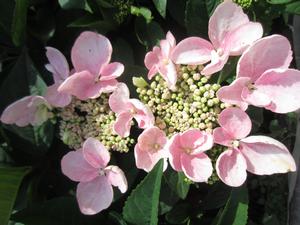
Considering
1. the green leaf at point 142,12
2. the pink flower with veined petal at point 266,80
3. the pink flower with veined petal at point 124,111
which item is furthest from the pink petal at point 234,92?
the green leaf at point 142,12

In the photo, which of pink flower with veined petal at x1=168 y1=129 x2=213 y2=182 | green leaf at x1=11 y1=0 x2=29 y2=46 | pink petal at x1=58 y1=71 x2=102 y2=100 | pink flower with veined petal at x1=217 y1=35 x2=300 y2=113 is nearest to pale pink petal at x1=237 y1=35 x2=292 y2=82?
pink flower with veined petal at x1=217 y1=35 x2=300 y2=113

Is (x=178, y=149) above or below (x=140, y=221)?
above

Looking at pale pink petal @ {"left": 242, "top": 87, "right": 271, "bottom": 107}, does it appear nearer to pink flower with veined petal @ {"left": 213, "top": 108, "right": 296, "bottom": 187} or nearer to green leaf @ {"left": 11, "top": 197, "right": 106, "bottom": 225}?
pink flower with veined petal @ {"left": 213, "top": 108, "right": 296, "bottom": 187}

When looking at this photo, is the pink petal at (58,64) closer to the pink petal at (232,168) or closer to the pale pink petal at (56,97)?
the pale pink petal at (56,97)

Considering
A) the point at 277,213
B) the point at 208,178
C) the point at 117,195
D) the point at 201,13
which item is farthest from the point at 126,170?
the point at 277,213

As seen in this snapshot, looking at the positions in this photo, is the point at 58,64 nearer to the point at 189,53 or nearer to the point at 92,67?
the point at 92,67

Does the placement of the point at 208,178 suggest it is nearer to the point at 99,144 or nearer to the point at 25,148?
the point at 99,144
